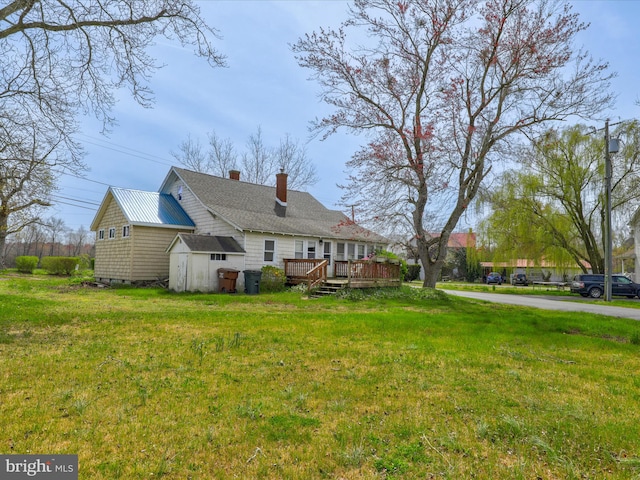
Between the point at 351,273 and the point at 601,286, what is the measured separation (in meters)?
18.1

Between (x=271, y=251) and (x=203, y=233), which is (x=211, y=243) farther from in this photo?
(x=271, y=251)

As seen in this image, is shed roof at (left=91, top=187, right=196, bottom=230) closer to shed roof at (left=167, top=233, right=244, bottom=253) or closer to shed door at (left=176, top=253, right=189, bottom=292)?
shed roof at (left=167, top=233, right=244, bottom=253)

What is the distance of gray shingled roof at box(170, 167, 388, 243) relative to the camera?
65.1ft

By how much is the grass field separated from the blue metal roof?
11.8 metres

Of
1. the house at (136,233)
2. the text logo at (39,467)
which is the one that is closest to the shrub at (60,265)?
the house at (136,233)

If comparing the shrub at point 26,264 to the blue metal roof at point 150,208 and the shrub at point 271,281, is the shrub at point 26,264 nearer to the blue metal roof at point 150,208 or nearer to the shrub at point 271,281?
the blue metal roof at point 150,208

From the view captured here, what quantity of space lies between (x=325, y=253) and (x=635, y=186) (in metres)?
21.2

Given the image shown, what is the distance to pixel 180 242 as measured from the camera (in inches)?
688

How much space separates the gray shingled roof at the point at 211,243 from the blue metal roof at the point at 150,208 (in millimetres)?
3199

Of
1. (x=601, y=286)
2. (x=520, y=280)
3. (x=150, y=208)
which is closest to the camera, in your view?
(x=150, y=208)

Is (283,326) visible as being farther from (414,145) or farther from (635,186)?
(635,186)

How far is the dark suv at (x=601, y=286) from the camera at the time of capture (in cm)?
2388

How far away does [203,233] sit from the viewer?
67.7 feet

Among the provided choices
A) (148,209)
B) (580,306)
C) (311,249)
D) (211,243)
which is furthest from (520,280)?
(148,209)
